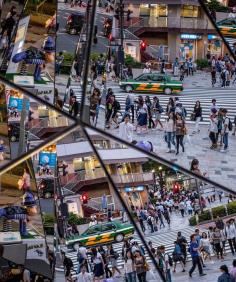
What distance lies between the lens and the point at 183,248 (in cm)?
706

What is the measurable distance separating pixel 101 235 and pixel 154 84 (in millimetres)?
3737

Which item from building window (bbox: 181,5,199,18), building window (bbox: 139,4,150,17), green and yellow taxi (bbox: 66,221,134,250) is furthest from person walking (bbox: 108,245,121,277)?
building window (bbox: 181,5,199,18)

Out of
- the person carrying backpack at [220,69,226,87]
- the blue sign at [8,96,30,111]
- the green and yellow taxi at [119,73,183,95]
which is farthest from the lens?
the person carrying backpack at [220,69,226,87]

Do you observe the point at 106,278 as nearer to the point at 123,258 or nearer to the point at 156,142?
the point at 123,258

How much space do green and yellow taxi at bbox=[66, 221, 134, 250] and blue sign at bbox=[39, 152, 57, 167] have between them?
1.91 ft

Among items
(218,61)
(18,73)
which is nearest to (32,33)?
(18,73)

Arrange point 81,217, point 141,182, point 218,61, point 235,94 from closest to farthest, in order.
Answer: point 141,182
point 81,217
point 218,61
point 235,94

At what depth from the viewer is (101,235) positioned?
8.04m

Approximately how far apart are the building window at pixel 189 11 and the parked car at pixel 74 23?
1908 mm

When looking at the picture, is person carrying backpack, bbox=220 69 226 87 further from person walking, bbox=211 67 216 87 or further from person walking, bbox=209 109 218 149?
person walking, bbox=209 109 218 149

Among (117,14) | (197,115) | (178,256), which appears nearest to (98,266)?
(178,256)

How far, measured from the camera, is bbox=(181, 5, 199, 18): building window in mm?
9927

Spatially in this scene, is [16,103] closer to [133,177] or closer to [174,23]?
[133,177]

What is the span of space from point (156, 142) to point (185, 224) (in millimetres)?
1640
